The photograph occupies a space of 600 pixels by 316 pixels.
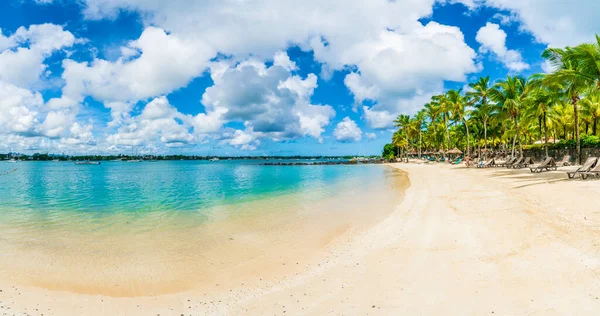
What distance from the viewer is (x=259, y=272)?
262 inches

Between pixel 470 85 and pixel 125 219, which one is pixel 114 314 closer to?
pixel 125 219

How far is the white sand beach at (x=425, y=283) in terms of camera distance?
4344 millimetres

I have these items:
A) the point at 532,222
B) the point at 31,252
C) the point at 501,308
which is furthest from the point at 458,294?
the point at 31,252

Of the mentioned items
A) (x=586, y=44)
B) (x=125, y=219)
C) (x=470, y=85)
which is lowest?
(x=125, y=219)

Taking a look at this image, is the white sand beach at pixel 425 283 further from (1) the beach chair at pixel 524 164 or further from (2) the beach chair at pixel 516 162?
(2) the beach chair at pixel 516 162

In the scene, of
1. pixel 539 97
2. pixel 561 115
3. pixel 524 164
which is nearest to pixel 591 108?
pixel 561 115

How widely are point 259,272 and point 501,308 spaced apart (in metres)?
4.42

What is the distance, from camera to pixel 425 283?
16.8ft

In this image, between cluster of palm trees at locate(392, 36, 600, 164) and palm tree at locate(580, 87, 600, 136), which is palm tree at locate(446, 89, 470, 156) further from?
palm tree at locate(580, 87, 600, 136)

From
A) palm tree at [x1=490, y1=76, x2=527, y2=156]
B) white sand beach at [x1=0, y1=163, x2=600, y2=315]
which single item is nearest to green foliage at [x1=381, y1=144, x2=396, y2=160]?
palm tree at [x1=490, y1=76, x2=527, y2=156]

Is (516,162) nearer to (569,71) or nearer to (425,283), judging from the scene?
(569,71)

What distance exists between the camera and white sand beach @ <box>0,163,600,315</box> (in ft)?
14.3

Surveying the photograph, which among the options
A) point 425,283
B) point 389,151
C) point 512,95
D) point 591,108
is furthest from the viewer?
point 389,151

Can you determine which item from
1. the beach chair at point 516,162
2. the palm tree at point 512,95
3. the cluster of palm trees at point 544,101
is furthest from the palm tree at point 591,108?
the beach chair at point 516,162
